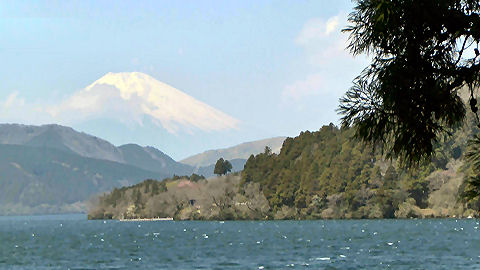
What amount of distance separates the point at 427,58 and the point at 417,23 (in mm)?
754

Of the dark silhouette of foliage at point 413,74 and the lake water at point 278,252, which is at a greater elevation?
the dark silhouette of foliage at point 413,74

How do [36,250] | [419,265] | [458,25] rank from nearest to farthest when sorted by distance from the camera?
[458,25]
[419,265]
[36,250]

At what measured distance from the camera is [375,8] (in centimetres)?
1822

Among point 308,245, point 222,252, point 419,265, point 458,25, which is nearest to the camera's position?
point 458,25

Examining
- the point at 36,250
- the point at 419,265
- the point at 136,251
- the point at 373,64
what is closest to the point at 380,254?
the point at 419,265

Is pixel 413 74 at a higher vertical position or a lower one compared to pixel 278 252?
higher

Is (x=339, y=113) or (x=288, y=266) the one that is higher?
(x=339, y=113)

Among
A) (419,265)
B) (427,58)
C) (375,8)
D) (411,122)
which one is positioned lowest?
(419,265)

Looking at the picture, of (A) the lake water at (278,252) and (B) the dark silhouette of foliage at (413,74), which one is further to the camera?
(A) the lake water at (278,252)

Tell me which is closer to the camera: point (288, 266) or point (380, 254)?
point (288, 266)

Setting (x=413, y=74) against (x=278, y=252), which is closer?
(x=413, y=74)

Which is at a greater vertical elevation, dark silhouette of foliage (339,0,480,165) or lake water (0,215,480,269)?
dark silhouette of foliage (339,0,480,165)

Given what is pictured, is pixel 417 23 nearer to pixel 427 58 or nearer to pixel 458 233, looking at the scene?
pixel 427 58

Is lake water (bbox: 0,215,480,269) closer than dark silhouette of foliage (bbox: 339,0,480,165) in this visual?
No
